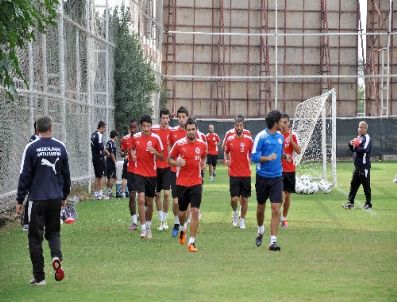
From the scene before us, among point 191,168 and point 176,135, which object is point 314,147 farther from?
point 191,168

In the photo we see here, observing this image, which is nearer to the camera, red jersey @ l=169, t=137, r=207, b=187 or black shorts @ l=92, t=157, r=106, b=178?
red jersey @ l=169, t=137, r=207, b=187

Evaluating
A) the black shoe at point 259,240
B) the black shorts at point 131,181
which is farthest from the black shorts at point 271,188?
the black shorts at point 131,181

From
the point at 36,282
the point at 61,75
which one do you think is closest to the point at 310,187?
the point at 61,75

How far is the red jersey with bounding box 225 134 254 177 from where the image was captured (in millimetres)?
19219

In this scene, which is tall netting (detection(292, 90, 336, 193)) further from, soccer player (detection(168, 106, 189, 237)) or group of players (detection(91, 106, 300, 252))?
soccer player (detection(168, 106, 189, 237))

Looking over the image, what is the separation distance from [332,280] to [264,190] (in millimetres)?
4190

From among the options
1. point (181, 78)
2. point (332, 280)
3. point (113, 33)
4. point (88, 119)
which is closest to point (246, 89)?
point (181, 78)

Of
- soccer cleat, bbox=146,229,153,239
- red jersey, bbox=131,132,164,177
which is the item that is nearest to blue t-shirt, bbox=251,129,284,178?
red jersey, bbox=131,132,164,177

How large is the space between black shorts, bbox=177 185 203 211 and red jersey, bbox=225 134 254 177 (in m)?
3.02

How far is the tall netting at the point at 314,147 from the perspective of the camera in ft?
A: 103

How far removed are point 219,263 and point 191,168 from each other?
256 centimetres

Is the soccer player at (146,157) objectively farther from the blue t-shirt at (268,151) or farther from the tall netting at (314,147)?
the tall netting at (314,147)

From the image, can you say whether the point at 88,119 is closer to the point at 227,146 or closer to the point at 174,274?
the point at 227,146

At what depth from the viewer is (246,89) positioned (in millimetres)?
60156
